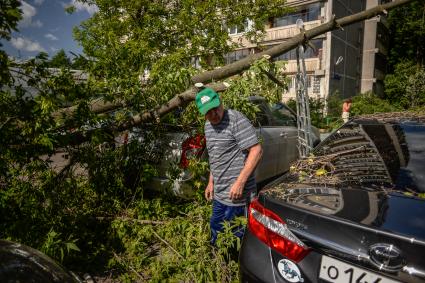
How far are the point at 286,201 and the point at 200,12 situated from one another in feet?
24.3

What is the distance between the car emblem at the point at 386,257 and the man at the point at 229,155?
56.8 inches

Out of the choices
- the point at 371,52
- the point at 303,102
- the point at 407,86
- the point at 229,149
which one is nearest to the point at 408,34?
the point at 371,52

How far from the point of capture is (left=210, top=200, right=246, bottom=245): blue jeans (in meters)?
3.04

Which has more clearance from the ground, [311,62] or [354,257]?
[311,62]

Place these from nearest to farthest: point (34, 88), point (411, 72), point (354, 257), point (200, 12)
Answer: point (354, 257)
point (34, 88)
point (200, 12)
point (411, 72)

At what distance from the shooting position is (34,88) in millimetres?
3496

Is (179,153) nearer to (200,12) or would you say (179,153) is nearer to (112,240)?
(112,240)

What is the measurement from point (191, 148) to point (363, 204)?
2657mm

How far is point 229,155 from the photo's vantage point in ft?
9.78

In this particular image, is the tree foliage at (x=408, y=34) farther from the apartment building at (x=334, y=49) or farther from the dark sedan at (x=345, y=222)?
the dark sedan at (x=345, y=222)

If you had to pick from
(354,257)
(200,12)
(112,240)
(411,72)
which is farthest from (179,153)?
(411,72)

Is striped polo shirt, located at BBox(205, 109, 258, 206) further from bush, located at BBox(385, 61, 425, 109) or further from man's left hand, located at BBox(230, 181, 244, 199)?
bush, located at BBox(385, 61, 425, 109)

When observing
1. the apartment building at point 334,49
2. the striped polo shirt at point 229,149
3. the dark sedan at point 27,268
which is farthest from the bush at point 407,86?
the dark sedan at point 27,268

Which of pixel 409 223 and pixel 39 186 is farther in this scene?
pixel 39 186
